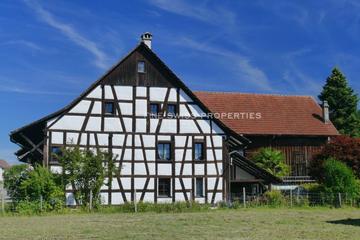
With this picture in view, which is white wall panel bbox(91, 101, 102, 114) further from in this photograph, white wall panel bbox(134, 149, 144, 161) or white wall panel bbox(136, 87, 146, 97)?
white wall panel bbox(134, 149, 144, 161)

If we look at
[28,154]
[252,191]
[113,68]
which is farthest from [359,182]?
[28,154]

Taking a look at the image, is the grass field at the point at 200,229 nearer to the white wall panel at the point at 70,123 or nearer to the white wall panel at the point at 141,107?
the white wall panel at the point at 70,123

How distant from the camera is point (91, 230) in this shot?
647 inches

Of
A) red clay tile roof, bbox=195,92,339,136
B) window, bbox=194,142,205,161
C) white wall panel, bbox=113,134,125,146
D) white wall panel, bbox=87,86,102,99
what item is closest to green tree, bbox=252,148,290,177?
red clay tile roof, bbox=195,92,339,136

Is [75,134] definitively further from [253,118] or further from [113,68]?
[253,118]

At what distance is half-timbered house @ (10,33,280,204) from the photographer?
29.7 metres

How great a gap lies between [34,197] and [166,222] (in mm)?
9600

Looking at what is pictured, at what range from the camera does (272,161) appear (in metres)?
37.2

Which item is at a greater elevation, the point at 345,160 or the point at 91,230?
the point at 345,160

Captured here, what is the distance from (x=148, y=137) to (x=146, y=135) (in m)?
0.18

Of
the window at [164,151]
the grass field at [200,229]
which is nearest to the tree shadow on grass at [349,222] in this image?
the grass field at [200,229]

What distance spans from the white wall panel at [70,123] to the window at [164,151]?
5.13m

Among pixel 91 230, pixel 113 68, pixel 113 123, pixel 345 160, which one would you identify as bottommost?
pixel 91 230

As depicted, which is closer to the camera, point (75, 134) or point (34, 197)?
point (34, 197)
